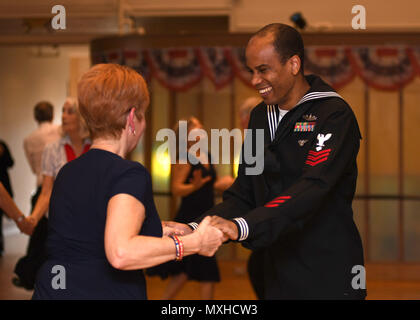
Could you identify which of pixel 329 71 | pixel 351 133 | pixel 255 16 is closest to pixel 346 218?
pixel 351 133

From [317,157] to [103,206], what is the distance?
2.75 ft

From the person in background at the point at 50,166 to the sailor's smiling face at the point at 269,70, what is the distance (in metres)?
1.92

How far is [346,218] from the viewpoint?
225 cm

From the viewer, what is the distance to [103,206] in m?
1.75

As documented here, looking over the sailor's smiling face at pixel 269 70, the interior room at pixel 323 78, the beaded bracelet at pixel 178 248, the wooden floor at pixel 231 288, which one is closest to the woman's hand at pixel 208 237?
the beaded bracelet at pixel 178 248

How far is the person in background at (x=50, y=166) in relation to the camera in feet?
13.0

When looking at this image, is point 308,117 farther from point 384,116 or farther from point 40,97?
point 40,97

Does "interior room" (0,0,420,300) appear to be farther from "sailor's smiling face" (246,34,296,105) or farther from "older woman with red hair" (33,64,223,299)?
"older woman with red hair" (33,64,223,299)

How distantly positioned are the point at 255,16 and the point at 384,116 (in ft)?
6.21

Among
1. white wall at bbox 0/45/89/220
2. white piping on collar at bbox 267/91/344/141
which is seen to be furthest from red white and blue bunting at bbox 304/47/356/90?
white wall at bbox 0/45/89/220

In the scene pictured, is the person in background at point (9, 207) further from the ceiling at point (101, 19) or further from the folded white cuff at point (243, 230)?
the ceiling at point (101, 19)

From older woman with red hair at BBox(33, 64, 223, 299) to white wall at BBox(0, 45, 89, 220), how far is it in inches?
337

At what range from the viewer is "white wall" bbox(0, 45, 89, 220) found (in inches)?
413

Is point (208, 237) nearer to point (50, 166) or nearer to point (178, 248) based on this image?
point (178, 248)
